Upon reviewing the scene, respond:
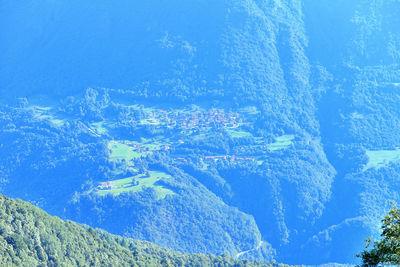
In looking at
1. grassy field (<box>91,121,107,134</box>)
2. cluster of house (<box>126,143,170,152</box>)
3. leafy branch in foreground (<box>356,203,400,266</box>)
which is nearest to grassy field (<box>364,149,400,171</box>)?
cluster of house (<box>126,143,170,152</box>)

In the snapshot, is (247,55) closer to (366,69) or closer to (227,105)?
(227,105)

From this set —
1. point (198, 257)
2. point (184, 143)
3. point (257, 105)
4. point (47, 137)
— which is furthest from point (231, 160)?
point (198, 257)

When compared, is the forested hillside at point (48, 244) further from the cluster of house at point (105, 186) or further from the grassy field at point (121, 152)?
the grassy field at point (121, 152)

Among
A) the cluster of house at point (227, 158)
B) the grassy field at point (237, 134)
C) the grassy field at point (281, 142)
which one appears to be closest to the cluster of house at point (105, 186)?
the cluster of house at point (227, 158)

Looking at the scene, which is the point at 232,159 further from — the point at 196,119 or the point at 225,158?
the point at 196,119

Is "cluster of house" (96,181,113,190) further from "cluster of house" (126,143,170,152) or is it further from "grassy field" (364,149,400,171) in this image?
"grassy field" (364,149,400,171)
